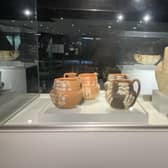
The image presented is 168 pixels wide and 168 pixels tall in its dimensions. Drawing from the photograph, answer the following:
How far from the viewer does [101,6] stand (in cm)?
153

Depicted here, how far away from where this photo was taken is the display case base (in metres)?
1.02

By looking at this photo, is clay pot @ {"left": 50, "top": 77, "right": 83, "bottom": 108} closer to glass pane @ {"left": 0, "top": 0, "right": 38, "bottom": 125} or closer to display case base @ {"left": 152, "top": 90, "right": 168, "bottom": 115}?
glass pane @ {"left": 0, "top": 0, "right": 38, "bottom": 125}

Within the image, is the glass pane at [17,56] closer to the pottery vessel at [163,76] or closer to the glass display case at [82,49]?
the glass display case at [82,49]

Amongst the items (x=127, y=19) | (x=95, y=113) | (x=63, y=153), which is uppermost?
(x=127, y=19)

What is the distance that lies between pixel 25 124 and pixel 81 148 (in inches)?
9.1

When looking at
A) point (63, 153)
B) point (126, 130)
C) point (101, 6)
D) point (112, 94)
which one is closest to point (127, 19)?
point (101, 6)

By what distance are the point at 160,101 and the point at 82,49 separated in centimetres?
75

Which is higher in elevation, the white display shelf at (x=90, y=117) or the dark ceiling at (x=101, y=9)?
the dark ceiling at (x=101, y=9)

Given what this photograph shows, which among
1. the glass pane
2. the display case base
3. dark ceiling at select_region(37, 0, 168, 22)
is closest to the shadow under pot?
the display case base

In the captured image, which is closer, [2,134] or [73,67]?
[2,134]

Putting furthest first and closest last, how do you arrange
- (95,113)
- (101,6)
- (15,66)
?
(101,6) → (15,66) → (95,113)

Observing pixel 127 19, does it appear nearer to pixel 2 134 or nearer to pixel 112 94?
pixel 112 94

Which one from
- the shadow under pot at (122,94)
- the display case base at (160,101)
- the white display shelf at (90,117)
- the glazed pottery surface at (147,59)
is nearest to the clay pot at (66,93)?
the white display shelf at (90,117)

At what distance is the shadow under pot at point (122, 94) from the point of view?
95cm
